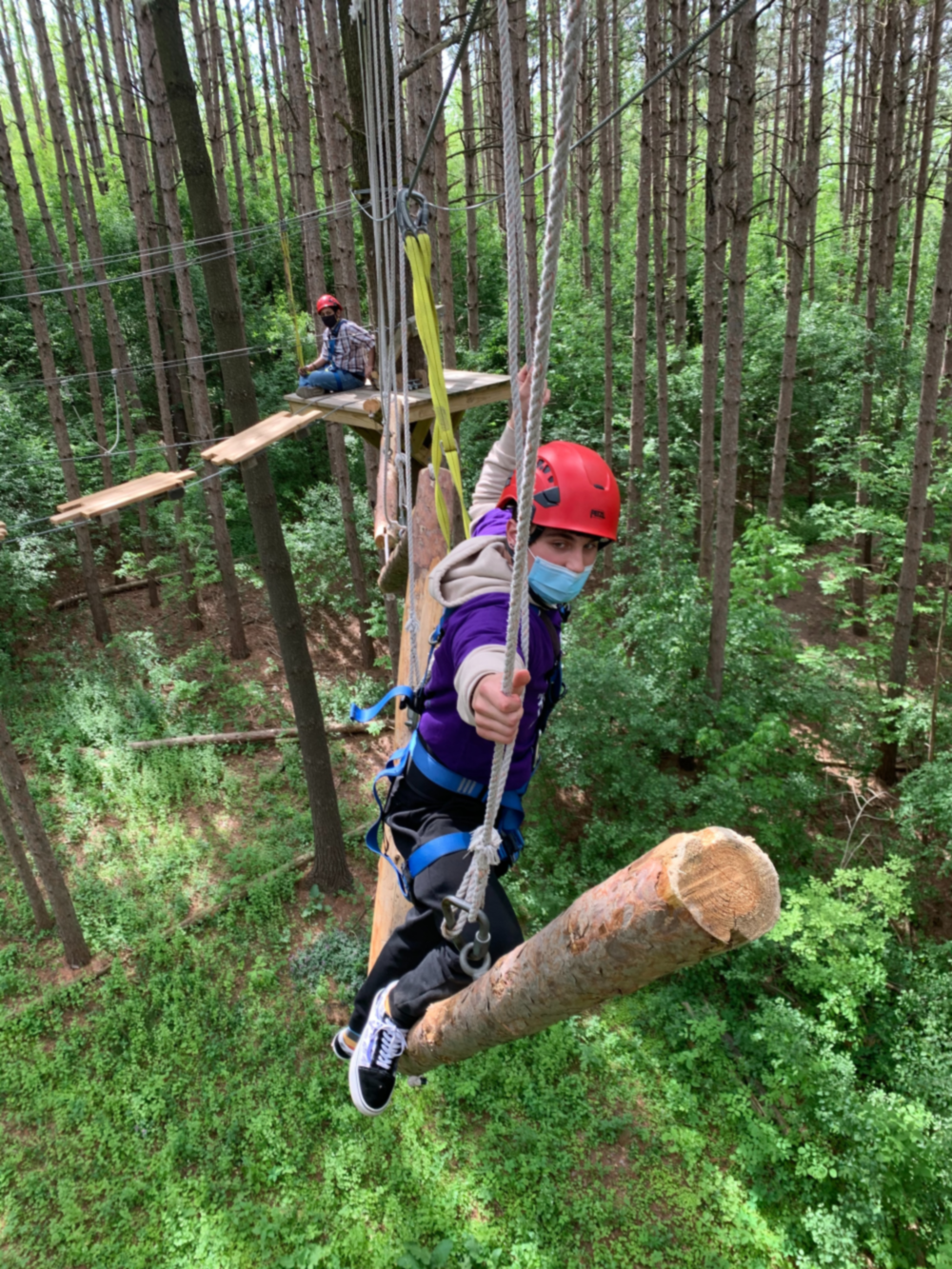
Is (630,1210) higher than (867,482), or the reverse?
(867,482)

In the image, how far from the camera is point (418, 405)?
3.99 m

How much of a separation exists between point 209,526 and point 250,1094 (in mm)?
7089

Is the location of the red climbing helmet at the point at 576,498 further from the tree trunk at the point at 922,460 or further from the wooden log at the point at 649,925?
the tree trunk at the point at 922,460

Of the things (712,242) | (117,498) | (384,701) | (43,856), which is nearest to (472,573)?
(384,701)

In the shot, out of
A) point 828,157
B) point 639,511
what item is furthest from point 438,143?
point 828,157

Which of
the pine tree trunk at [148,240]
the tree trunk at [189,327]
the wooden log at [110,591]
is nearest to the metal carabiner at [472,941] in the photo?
the tree trunk at [189,327]

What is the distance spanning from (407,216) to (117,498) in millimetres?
2900

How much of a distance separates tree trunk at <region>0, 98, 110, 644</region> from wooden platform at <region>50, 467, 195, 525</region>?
375cm

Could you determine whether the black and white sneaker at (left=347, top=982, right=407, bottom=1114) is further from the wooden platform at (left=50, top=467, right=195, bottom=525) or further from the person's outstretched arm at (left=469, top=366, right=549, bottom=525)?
the wooden platform at (left=50, top=467, right=195, bottom=525)

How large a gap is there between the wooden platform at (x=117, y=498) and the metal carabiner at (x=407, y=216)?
2.40m

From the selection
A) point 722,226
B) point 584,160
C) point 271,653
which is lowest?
point 271,653

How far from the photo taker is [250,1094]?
4.75 metres

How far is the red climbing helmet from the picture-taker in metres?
1.65

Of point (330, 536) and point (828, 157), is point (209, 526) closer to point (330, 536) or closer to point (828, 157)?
point (330, 536)
